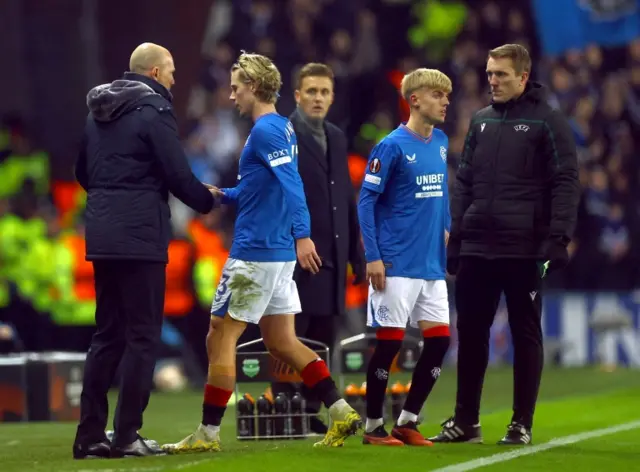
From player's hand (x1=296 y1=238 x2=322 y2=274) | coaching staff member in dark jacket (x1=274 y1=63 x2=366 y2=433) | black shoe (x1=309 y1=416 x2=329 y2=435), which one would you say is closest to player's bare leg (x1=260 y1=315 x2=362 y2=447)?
player's hand (x1=296 y1=238 x2=322 y2=274)

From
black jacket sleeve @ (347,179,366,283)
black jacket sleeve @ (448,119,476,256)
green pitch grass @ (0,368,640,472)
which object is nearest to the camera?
green pitch grass @ (0,368,640,472)

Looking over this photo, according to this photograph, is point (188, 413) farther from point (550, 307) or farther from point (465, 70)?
point (465, 70)

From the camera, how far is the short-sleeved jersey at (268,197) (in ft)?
28.3

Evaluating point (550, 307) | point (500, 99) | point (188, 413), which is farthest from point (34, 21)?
point (500, 99)

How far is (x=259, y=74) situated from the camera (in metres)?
8.68

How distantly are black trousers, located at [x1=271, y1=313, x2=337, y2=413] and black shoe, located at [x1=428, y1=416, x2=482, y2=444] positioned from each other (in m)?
1.35

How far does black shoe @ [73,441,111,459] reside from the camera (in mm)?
8677

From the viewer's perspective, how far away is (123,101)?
862cm

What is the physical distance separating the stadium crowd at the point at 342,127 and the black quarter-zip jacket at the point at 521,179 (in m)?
7.00

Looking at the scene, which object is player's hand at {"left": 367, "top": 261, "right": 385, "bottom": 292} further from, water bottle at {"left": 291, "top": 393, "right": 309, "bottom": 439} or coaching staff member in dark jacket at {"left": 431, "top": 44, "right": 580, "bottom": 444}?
water bottle at {"left": 291, "top": 393, "right": 309, "bottom": 439}

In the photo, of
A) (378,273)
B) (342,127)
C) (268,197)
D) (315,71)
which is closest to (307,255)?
(268,197)

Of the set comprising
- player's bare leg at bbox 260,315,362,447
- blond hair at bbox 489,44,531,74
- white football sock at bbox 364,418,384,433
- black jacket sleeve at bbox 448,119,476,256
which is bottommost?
white football sock at bbox 364,418,384,433

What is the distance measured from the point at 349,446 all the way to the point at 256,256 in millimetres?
1174

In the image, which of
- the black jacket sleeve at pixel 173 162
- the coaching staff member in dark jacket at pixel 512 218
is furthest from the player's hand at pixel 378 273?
the black jacket sleeve at pixel 173 162
